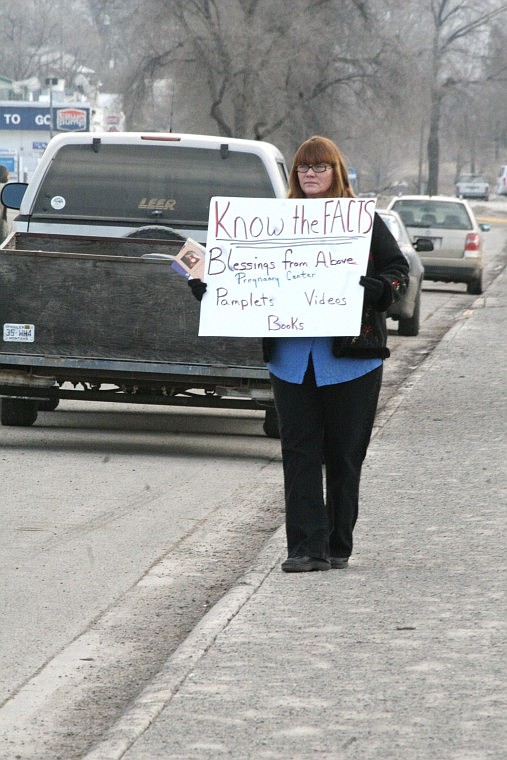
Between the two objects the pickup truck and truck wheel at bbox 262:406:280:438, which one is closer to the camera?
the pickup truck

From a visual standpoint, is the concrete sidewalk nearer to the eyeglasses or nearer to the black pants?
the black pants

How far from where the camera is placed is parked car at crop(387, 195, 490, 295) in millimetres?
25750

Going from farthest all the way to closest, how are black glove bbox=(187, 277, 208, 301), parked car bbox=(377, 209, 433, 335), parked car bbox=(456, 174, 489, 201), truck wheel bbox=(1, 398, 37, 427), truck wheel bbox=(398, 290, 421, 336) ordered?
parked car bbox=(456, 174, 489, 201) → truck wheel bbox=(398, 290, 421, 336) → parked car bbox=(377, 209, 433, 335) → truck wheel bbox=(1, 398, 37, 427) → black glove bbox=(187, 277, 208, 301)

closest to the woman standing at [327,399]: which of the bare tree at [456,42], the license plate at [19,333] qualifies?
the license plate at [19,333]

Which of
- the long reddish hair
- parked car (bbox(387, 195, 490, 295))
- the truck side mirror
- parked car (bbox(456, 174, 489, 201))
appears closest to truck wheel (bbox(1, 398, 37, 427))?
the truck side mirror

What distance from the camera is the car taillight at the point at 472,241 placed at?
25625mm

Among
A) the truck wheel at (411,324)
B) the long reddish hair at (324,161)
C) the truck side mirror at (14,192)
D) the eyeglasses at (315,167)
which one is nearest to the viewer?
the long reddish hair at (324,161)

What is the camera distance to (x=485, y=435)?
10.4m

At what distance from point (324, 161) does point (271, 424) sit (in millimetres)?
4329

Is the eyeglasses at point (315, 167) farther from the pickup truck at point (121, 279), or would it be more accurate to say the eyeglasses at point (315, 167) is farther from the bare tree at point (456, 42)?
the bare tree at point (456, 42)

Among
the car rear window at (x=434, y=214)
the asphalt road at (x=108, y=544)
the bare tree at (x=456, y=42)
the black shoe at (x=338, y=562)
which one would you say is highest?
the bare tree at (x=456, y=42)

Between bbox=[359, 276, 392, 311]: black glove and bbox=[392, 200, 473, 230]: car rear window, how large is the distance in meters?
19.8

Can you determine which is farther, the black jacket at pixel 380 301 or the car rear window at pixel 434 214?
the car rear window at pixel 434 214

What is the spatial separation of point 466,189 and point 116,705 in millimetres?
108979
